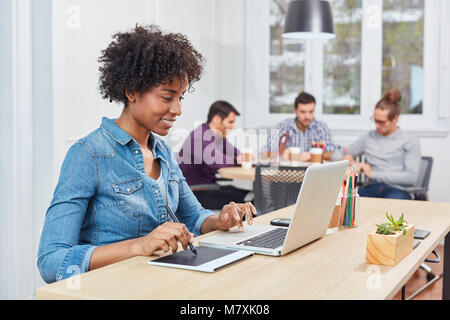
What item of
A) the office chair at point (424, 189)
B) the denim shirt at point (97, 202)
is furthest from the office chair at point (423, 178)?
the denim shirt at point (97, 202)

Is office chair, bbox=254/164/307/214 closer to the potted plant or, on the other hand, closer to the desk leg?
the desk leg

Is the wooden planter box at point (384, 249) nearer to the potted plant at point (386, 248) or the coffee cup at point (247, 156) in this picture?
the potted plant at point (386, 248)

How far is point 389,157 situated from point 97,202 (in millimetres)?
3306

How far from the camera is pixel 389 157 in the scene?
14.5 feet

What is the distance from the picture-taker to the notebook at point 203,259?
4.25ft

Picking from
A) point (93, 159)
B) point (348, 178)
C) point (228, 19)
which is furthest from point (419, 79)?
point (93, 159)

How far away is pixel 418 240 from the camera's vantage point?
168cm

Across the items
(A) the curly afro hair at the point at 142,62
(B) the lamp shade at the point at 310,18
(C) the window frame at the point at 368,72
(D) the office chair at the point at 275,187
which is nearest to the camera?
(A) the curly afro hair at the point at 142,62

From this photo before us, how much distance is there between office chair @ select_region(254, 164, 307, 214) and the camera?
10.4 ft

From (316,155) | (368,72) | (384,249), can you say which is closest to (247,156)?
(316,155)

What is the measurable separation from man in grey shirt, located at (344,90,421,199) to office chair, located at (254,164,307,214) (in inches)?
45.9

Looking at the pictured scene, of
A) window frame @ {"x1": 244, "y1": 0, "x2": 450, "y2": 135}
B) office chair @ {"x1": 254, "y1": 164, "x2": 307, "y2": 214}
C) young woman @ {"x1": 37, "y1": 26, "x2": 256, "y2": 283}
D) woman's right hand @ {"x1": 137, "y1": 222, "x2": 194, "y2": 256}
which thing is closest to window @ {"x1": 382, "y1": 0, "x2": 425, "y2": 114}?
window frame @ {"x1": 244, "y1": 0, "x2": 450, "y2": 135}

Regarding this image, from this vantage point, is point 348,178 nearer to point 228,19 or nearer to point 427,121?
point 427,121

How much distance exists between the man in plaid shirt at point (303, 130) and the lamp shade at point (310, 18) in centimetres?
64
